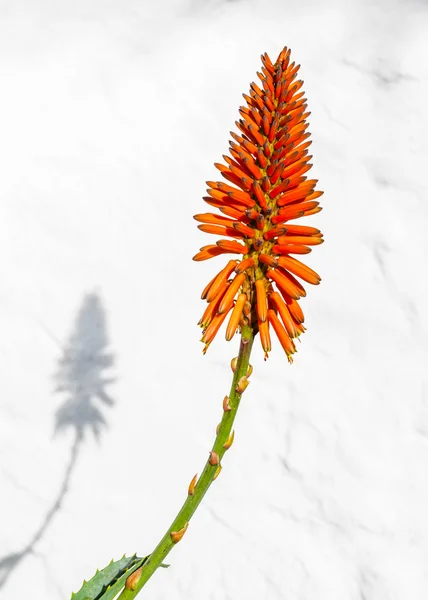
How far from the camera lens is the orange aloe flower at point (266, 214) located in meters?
1.49

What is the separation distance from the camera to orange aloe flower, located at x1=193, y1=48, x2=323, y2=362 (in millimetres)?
1486

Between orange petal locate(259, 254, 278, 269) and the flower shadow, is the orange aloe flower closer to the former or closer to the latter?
orange petal locate(259, 254, 278, 269)

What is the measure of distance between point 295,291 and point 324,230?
1750 millimetres

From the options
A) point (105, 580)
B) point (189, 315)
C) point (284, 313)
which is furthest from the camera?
point (189, 315)

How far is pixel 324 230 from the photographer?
321cm

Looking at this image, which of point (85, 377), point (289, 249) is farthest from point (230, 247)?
point (85, 377)

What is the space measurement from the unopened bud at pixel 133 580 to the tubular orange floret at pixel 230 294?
1.62ft

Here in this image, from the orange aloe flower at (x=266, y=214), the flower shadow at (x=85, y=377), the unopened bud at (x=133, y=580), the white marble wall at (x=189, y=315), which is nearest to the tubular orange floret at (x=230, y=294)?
the orange aloe flower at (x=266, y=214)

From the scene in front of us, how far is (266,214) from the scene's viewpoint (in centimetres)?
150

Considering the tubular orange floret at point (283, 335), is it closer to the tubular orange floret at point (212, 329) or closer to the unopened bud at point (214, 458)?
the tubular orange floret at point (212, 329)

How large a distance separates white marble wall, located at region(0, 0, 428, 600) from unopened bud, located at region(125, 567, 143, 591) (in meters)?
1.47

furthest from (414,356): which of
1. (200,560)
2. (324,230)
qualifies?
(200,560)

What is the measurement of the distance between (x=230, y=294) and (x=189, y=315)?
6.15 feet

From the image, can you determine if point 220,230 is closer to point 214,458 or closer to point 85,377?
point 214,458
